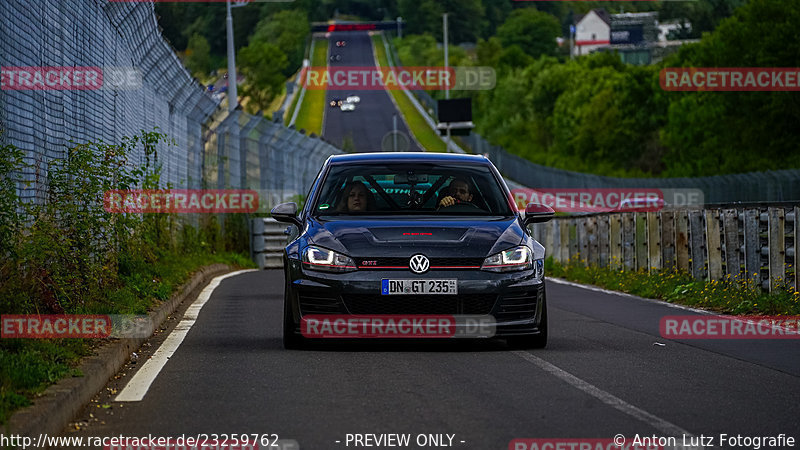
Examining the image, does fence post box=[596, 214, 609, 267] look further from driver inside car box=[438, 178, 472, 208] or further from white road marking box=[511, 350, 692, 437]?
white road marking box=[511, 350, 692, 437]

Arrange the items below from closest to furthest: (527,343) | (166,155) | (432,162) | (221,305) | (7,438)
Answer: (7,438) < (527,343) < (432,162) < (221,305) < (166,155)

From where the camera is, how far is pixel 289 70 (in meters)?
185

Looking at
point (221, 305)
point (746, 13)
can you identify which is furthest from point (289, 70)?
point (221, 305)

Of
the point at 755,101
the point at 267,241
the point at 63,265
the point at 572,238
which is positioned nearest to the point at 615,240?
the point at 572,238

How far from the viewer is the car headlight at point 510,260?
1082cm

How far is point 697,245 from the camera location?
63.2ft

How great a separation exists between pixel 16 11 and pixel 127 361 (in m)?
3.03

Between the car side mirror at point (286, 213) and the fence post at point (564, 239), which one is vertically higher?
the car side mirror at point (286, 213)

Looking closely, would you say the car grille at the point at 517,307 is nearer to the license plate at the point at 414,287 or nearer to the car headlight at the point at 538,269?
the car headlight at the point at 538,269

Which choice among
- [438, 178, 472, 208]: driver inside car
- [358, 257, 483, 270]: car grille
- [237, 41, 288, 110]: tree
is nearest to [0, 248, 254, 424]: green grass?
[358, 257, 483, 270]: car grille

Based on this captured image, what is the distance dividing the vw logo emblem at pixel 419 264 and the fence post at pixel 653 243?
11.2 metres

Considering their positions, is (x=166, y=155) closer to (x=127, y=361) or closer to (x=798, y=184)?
(x=127, y=361)

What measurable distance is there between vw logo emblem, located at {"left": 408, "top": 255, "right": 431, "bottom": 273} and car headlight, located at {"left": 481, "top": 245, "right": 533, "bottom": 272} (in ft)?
1.41

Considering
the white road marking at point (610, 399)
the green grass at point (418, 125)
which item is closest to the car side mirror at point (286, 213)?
the white road marking at point (610, 399)
